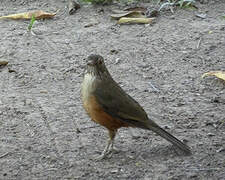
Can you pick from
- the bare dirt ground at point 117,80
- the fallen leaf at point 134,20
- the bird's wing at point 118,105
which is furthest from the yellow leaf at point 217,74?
the fallen leaf at point 134,20

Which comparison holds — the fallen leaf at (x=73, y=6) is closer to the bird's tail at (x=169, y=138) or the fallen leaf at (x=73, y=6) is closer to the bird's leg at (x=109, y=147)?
the bird's leg at (x=109, y=147)

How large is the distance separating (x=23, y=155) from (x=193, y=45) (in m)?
3.76

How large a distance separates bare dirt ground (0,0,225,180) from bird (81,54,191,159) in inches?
10.6

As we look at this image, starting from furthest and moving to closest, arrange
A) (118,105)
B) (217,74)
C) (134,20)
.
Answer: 1. (134,20)
2. (217,74)
3. (118,105)

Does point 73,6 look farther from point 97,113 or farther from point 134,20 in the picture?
point 97,113

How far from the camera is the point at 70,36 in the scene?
8672 mm

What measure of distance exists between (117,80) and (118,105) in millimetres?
2009

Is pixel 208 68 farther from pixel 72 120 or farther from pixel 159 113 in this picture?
pixel 72 120

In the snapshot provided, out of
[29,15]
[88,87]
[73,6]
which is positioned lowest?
[73,6]

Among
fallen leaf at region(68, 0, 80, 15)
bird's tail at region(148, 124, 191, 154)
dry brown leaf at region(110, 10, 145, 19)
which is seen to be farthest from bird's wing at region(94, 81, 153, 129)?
fallen leaf at region(68, 0, 80, 15)

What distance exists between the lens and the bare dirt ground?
522 cm

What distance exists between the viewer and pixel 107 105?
5164 mm

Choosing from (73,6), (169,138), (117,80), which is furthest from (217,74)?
(73,6)

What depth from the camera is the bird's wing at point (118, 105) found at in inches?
203
